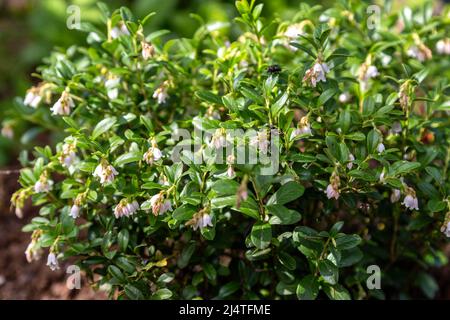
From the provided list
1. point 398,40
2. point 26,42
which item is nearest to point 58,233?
point 398,40

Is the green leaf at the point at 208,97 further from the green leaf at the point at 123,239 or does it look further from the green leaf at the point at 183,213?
the green leaf at the point at 123,239

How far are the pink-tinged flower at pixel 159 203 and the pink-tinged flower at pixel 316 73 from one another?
1.73 ft

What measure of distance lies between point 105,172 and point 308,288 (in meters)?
0.67

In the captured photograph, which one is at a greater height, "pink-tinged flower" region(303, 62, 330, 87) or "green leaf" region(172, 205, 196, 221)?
"pink-tinged flower" region(303, 62, 330, 87)

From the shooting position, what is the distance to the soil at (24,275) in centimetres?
243

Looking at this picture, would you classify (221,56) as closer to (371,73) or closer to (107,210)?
(371,73)

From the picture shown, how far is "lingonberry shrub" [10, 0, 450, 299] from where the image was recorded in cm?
167

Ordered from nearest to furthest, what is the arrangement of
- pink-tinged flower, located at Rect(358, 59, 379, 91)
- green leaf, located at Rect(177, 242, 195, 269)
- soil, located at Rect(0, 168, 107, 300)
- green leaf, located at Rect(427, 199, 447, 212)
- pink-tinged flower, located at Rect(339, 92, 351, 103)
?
green leaf, located at Rect(427, 199, 447, 212)
green leaf, located at Rect(177, 242, 195, 269)
pink-tinged flower, located at Rect(358, 59, 379, 91)
pink-tinged flower, located at Rect(339, 92, 351, 103)
soil, located at Rect(0, 168, 107, 300)

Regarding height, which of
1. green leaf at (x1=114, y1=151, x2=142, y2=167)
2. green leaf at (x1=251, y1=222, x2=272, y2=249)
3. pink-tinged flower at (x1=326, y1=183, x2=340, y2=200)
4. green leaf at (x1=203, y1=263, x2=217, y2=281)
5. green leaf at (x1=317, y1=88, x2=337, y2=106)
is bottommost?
green leaf at (x1=203, y1=263, x2=217, y2=281)

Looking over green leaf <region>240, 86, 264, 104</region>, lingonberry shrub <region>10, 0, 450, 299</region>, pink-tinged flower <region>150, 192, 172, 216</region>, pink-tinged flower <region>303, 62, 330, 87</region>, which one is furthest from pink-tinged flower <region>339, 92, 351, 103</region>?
pink-tinged flower <region>150, 192, 172, 216</region>

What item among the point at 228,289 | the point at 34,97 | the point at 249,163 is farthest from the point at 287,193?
the point at 34,97

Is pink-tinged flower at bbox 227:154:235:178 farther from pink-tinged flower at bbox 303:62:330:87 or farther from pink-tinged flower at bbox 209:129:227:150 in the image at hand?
pink-tinged flower at bbox 303:62:330:87

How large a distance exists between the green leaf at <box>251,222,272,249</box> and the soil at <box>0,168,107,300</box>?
2.87ft

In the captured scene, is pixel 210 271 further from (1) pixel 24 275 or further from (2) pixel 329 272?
(1) pixel 24 275
